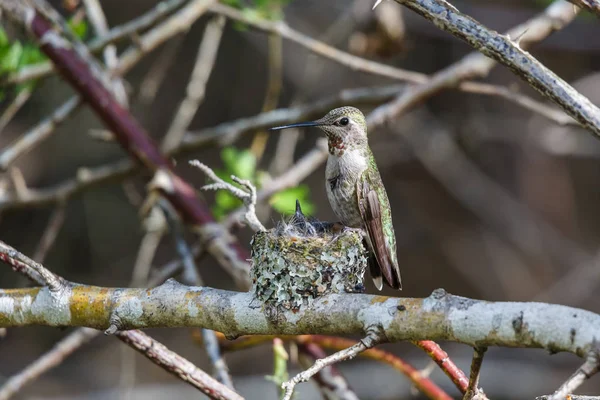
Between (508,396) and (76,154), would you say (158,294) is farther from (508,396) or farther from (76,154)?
(76,154)

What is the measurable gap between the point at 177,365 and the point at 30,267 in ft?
2.17

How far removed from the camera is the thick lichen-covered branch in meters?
1.58

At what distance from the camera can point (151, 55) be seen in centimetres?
871

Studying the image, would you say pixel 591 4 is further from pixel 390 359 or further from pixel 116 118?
pixel 116 118

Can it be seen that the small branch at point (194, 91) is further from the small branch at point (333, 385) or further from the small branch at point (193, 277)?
the small branch at point (333, 385)

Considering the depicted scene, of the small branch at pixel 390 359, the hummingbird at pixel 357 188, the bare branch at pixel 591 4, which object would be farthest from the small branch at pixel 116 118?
the bare branch at pixel 591 4

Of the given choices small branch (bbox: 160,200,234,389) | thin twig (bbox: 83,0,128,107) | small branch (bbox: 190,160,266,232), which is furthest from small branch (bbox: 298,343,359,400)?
thin twig (bbox: 83,0,128,107)

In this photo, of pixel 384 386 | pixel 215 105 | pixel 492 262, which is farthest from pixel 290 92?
pixel 384 386

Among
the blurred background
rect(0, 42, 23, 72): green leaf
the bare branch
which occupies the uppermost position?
the blurred background

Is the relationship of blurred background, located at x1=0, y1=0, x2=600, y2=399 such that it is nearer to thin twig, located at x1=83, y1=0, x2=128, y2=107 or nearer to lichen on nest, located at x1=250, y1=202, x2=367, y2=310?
thin twig, located at x1=83, y1=0, x2=128, y2=107

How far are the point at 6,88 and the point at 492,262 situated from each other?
6.25 m

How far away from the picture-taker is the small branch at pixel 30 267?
2.02 meters

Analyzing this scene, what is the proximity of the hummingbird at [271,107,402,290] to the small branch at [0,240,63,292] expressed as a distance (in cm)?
149

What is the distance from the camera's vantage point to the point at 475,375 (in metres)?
1.75
